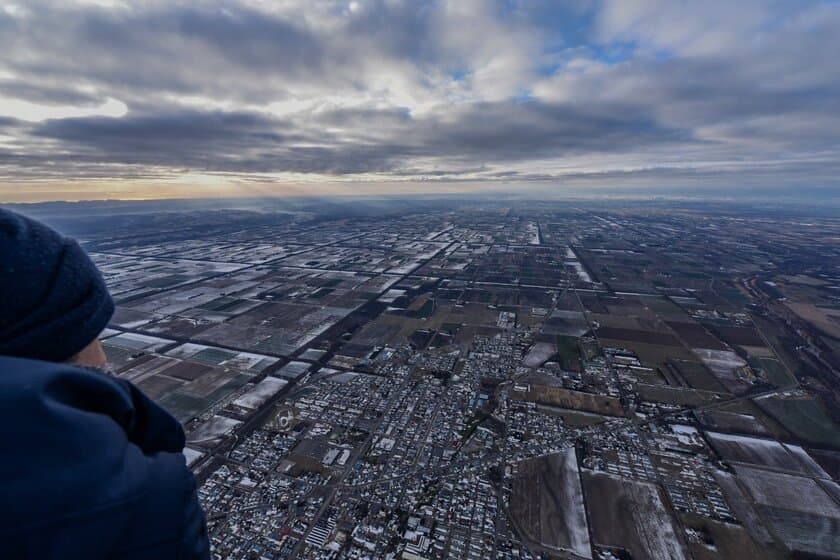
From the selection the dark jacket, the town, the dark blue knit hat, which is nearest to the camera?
the dark jacket

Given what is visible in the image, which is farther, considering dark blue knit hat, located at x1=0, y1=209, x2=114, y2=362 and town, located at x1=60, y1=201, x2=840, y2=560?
town, located at x1=60, y1=201, x2=840, y2=560

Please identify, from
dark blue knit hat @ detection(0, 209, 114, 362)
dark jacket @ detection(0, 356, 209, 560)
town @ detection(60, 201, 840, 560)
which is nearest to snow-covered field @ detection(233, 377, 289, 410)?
town @ detection(60, 201, 840, 560)

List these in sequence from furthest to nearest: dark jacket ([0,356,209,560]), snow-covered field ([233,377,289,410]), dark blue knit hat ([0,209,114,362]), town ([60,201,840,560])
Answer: snow-covered field ([233,377,289,410]) → town ([60,201,840,560]) → dark blue knit hat ([0,209,114,362]) → dark jacket ([0,356,209,560])

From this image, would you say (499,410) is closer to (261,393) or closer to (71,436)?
(261,393)

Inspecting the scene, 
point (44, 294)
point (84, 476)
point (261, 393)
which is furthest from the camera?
point (261, 393)

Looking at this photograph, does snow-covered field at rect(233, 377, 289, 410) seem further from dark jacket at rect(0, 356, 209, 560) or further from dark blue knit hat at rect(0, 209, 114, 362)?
dark jacket at rect(0, 356, 209, 560)

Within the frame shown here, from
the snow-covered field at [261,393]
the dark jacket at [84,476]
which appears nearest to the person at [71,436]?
the dark jacket at [84,476]

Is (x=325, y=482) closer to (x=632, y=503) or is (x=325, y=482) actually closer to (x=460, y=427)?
(x=460, y=427)

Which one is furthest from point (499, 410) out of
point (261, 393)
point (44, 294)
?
point (44, 294)
